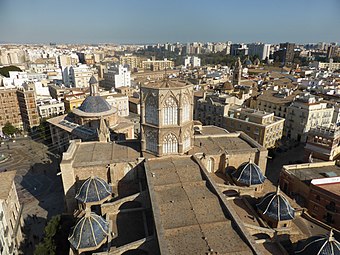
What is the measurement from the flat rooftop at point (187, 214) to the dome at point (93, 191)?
198 inches

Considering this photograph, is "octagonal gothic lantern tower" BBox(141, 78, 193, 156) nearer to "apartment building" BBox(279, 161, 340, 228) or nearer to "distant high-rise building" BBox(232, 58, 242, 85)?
"apartment building" BBox(279, 161, 340, 228)

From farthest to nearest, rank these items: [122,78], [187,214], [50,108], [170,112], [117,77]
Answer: [122,78]
[117,77]
[50,108]
[170,112]
[187,214]

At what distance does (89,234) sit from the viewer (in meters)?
21.5

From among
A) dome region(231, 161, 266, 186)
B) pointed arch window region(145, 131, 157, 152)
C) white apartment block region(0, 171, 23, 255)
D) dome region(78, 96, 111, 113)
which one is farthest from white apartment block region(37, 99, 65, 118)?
dome region(231, 161, 266, 186)

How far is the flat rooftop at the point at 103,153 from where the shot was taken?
28859 millimetres

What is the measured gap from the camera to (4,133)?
69.9 metres

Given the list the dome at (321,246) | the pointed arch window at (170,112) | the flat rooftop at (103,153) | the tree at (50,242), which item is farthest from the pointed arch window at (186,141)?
the tree at (50,242)

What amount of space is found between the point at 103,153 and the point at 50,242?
10.6 meters

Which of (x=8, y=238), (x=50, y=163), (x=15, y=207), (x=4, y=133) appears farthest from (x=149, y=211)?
(x=4, y=133)

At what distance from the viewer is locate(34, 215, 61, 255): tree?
24.5 m

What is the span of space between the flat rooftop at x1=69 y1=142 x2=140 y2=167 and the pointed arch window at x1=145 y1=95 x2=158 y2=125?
471cm

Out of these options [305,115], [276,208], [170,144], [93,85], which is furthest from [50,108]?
[276,208]

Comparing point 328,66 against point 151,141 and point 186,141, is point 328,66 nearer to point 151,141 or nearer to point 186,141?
point 186,141

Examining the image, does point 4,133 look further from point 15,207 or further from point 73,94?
point 15,207
